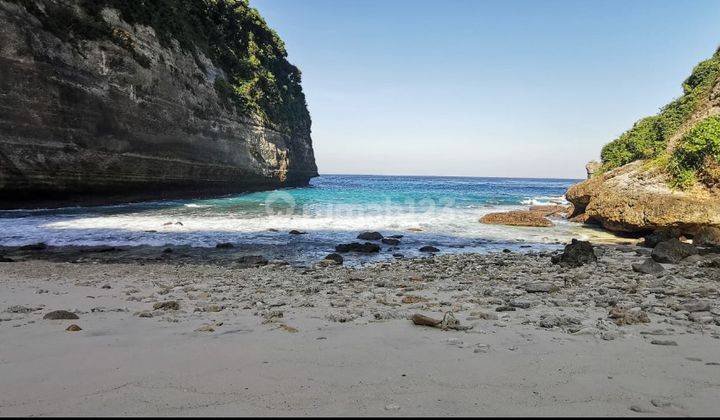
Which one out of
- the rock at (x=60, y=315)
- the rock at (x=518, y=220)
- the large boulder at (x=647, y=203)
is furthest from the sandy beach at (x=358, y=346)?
the rock at (x=518, y=220)

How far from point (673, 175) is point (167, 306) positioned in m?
15.6

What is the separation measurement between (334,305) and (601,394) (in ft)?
11.3

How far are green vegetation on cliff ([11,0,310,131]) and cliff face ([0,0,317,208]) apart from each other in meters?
0.12

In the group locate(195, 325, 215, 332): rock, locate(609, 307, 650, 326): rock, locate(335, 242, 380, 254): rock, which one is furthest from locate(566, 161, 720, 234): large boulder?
locate(195, 325, 215, 332): rock

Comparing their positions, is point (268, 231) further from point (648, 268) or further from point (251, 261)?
point (648, 268)

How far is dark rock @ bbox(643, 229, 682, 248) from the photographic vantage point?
12.3 m

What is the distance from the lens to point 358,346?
157 inches

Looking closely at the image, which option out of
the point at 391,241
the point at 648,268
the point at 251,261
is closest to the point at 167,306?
the point at 251,261

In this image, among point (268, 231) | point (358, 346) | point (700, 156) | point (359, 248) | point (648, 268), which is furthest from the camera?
point (268, 231)

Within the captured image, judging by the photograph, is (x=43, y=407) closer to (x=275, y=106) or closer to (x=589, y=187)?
(x=589, y=187)

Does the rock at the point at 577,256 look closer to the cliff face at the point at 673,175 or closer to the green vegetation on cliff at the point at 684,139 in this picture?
the cliff face at the point at 673,175

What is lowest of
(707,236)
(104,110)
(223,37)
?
(707,236)

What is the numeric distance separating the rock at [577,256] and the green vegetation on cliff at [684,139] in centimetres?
642

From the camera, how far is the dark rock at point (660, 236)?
12297 mm
